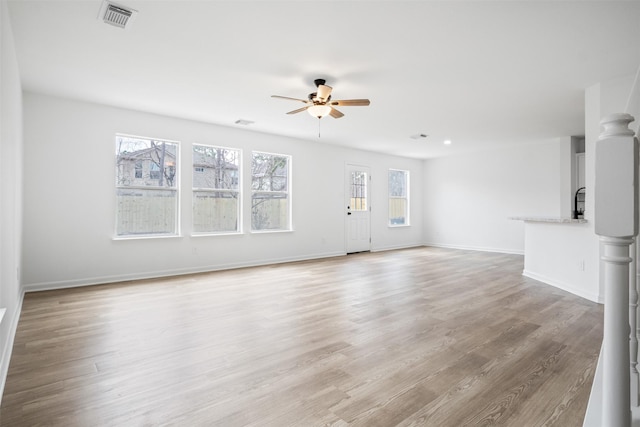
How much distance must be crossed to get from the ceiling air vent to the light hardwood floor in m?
2.65

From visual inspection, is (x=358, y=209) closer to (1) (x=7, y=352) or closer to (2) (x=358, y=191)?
(2) (x=358, y=191)

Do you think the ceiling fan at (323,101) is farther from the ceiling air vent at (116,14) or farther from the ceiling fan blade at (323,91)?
the ceiling air vent at (116,14)

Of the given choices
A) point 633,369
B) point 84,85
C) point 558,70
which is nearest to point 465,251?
point 558,70

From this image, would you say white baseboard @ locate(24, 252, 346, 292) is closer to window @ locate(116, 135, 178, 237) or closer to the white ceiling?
window @ locate(116, 135, 178, 237)

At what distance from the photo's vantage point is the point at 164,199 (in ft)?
18.2

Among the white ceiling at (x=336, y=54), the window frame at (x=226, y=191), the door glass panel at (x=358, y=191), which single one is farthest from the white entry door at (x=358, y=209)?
the white ceiling at (x=336, y=54)

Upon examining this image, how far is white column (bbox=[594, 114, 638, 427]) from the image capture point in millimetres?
943

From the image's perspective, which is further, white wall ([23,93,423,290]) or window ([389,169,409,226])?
window ([389,169,409,226])

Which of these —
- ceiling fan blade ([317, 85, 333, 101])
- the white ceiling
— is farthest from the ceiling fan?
the white ceiling

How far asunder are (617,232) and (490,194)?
8.26m

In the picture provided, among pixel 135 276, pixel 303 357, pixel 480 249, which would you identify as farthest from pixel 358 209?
pixel 303 357

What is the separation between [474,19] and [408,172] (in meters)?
7.19

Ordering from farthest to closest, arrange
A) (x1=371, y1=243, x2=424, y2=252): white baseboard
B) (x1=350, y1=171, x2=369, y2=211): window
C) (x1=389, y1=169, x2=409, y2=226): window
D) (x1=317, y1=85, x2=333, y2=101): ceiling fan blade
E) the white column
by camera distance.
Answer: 1. (x1=389, y1=169, x2=409, y2=226): window
2. (x1=371, y1=243, x2=424, y2=252): white baseboard
3. (x1=350, y1=171, x2=369, y2=211): window
4. (x1=317, y1=85, x2=333, y2=101): ceiling fan blade
5. the white column

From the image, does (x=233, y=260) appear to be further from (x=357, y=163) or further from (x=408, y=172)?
(x=408, y=172)
